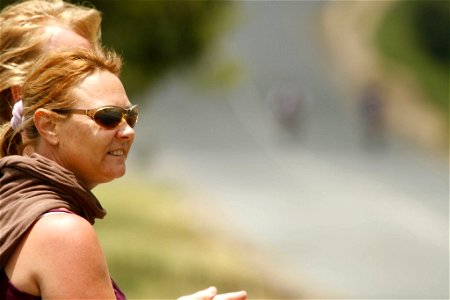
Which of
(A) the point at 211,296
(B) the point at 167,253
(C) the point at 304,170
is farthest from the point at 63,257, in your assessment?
(C) the point at 304,170

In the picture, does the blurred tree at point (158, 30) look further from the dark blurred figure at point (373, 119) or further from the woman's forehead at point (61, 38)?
the dark blurred figure at point (373, 119)

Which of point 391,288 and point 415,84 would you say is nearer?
point 391,288

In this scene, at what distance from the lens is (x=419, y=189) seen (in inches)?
1014

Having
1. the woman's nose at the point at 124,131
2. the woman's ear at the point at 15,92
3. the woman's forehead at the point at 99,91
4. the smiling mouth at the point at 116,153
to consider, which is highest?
the woman's ear at the point at 15,92

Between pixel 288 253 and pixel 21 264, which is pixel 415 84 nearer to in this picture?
pixel 288 253

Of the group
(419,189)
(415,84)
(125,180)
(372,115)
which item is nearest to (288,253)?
(125,180)

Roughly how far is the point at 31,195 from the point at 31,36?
114cm

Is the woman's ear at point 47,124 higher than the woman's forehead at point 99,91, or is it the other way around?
the woman's forehead at point 99,91

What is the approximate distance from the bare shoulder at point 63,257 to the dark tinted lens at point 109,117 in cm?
26

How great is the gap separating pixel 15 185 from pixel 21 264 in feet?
0.72

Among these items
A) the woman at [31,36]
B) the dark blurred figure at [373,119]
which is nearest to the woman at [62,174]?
the woman at [31,36]

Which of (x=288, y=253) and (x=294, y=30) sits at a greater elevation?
(x=294, y=30)

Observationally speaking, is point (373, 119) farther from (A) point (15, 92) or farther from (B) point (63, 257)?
(B) point (63, 257)

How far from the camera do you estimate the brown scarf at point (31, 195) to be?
236 centimetres
